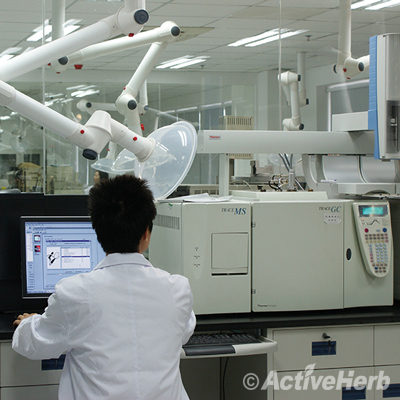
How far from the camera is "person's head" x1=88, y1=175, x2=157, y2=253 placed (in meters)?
1.50

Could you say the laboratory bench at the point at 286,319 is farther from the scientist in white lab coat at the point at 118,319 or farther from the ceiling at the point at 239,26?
the ceiling at the point at 239,26

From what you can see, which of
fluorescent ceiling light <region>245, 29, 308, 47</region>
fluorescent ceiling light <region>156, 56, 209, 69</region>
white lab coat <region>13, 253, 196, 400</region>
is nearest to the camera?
white lab coat <region>13, 253, 196, 400</region>

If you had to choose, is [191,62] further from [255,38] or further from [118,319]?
[118,319]

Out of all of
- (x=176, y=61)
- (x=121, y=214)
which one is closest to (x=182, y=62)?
(x=176, y=61)

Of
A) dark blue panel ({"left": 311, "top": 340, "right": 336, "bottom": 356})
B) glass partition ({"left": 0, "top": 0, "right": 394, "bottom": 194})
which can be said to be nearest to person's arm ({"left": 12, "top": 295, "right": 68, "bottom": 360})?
dark blue panel ({"left": 311, "top": 340, "right": 336, "bottom": 356})

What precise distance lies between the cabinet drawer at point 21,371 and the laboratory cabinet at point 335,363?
2.83ft

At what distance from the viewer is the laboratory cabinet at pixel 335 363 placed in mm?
2273

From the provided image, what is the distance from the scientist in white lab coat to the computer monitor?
32.3 inches

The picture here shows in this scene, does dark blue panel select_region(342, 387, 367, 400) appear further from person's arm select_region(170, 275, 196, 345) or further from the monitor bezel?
the monitor bezel

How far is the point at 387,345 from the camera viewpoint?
238cm

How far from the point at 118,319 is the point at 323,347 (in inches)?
46.2

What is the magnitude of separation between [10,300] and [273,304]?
114 centimetres

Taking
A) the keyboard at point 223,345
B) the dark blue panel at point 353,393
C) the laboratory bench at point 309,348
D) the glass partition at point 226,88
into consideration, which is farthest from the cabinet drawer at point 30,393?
the glass partition at point 226,88

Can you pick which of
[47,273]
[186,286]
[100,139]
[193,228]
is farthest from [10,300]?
[186,286]
